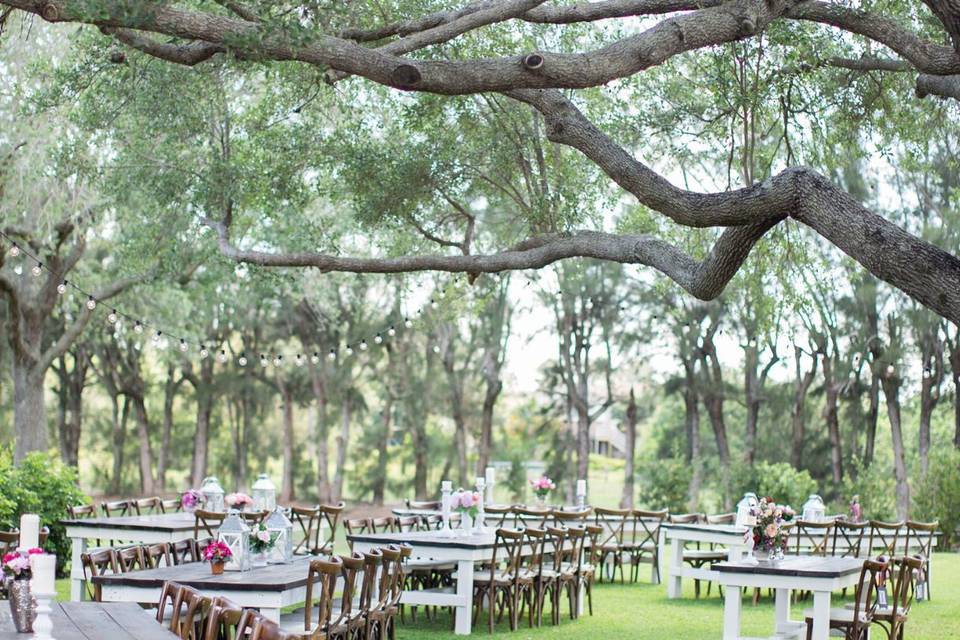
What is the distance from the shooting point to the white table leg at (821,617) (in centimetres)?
844

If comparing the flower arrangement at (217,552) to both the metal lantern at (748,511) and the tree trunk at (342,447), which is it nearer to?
the metal lantern at (748,511)

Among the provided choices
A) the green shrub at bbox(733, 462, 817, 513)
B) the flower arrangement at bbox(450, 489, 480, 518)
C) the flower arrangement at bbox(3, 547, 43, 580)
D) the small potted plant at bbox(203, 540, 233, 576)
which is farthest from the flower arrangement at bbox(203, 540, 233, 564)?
the green shrub at bbox(733, 462, 817, 513)

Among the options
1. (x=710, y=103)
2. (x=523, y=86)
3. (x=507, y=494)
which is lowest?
(x=507, y=494)

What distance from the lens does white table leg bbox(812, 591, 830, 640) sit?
844 centimetres

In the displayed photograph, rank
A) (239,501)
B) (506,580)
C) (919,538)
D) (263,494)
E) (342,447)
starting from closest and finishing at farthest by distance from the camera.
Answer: (239,501) < (506,580) < (263,494) < (919,538) < (342,447)

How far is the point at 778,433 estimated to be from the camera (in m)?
28.6

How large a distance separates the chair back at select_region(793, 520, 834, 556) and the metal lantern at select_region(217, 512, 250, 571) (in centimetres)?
608

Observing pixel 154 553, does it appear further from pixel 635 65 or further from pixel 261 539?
pixel 635 65

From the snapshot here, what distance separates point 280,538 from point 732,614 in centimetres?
304

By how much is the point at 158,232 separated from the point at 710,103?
8112mm

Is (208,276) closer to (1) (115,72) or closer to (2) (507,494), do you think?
(1) (115,72)

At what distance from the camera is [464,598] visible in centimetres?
996

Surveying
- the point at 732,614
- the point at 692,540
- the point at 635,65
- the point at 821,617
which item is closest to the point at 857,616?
the point at 821,617

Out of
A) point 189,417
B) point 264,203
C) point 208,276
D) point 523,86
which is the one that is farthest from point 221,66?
point 189,417
